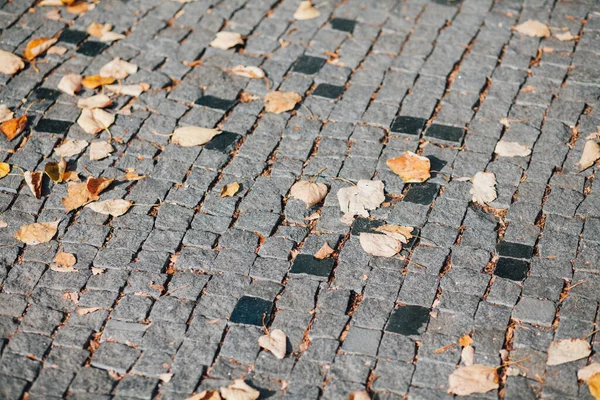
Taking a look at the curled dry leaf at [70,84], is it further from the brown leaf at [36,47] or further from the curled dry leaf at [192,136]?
the curled dry leaf at [192,136]

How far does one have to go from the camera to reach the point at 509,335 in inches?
130

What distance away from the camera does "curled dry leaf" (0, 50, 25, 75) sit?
5.06 metres

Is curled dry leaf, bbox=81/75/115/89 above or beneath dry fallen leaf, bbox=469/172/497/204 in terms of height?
above

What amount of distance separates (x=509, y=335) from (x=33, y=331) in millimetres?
2150

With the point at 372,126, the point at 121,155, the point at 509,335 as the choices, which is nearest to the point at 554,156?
the point at 372,126

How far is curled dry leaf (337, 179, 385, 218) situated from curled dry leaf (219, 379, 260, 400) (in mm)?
1181

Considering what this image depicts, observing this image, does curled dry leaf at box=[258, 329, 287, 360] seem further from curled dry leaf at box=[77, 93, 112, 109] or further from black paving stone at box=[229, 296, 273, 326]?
curled dry leaf at box=[77, 93, 112, 109]

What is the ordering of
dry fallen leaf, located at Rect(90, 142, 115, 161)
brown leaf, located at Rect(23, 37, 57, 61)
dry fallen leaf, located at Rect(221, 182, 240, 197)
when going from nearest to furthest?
dry fallen leaf, located at Rect(221, 182, 240, 197)
dry fallen leaf, located at Rect(90, 142, 115, 161)
brown leaf, located at Rect(23, 37, 57, 61)

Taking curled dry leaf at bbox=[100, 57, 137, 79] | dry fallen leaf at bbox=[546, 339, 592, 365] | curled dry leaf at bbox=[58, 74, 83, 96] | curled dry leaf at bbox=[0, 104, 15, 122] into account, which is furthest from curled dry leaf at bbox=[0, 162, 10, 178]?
dry fallen leaf at bbox=[546, 339, 592, 365]

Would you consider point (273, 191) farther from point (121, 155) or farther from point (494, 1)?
point (494, 1)

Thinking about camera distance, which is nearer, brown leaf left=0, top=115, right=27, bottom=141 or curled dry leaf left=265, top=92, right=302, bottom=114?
brown leaf left=0, top=115, right=27, bottom=141

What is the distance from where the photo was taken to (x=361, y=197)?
4023 mm

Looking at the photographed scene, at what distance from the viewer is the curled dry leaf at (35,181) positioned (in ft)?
13.5

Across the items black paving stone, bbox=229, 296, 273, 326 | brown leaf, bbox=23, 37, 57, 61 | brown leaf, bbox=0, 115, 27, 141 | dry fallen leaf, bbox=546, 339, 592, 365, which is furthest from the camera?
brown leaf, bbox=23, 37, 57, 61
